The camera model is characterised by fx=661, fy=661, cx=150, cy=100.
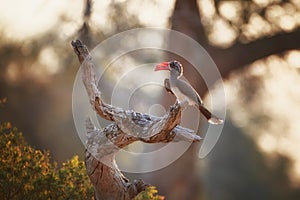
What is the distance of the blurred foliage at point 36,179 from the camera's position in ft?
20.5

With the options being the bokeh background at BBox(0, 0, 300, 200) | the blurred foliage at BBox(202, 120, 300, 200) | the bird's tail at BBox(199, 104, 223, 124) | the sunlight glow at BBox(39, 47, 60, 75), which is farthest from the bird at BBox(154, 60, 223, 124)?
the blurred foliage at BBox(202, 120, 300, 200)

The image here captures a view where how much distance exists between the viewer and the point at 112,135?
5367 millimetres

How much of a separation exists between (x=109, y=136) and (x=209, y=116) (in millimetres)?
829

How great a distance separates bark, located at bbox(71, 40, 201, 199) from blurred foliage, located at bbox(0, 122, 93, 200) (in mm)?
759

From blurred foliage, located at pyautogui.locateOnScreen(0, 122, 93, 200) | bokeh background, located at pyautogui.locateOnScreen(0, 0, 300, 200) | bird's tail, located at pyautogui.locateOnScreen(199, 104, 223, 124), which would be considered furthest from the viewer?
bokeh background, located at pyautogui.locateOnScreen(0, 0, 300, 200)

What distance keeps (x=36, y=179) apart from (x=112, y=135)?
1.29 m

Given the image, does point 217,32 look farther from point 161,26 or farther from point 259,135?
point 259,135

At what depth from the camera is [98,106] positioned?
5324 millimetres

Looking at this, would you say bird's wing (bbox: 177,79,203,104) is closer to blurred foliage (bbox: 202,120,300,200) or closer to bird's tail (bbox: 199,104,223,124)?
bird's tail (bbox: 199,104,223,124)

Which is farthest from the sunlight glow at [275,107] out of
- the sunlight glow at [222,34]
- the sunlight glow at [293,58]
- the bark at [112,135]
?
the bark at [112,135]

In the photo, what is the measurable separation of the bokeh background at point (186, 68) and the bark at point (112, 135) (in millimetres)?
3630

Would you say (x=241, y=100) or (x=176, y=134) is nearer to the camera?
(x=176, y=134)

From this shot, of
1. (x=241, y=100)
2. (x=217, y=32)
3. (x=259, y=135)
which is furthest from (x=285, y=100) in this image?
(x=259, y=135)

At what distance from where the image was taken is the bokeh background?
930 cm
